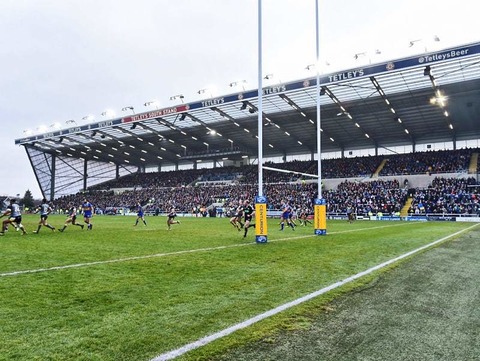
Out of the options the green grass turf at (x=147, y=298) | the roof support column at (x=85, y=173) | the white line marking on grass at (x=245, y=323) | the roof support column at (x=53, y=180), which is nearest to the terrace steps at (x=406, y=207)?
the green grass turf at (x=147, y=298)

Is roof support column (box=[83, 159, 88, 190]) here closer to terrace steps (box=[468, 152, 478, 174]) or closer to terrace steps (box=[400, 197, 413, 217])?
terrace steps (box=[400, 197, 413, 217])

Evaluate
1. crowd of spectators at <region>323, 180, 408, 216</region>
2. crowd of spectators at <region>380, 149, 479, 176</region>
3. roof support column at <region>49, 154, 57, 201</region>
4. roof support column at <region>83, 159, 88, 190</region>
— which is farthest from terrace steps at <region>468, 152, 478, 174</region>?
roof support column at <region>49, 154, 57, 201</region>

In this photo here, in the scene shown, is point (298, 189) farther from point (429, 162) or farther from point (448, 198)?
point (448, 198)

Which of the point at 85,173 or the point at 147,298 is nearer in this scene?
the point at 147,298

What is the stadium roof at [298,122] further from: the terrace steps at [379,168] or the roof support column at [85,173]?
the terrace steps at [379,168]

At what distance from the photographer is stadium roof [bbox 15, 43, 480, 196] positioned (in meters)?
33.0

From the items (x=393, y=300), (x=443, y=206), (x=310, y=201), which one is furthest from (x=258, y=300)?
(x=310, y=201)

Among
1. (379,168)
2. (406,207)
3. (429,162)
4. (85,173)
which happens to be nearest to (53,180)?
(85,173)

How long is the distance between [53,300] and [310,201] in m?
42.2

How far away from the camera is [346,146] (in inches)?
2299

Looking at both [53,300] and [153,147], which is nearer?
[53,300]

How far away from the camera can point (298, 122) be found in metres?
48.2

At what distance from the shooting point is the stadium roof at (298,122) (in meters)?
33.0

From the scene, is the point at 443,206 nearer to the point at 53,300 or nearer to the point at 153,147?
the point at 53,300
